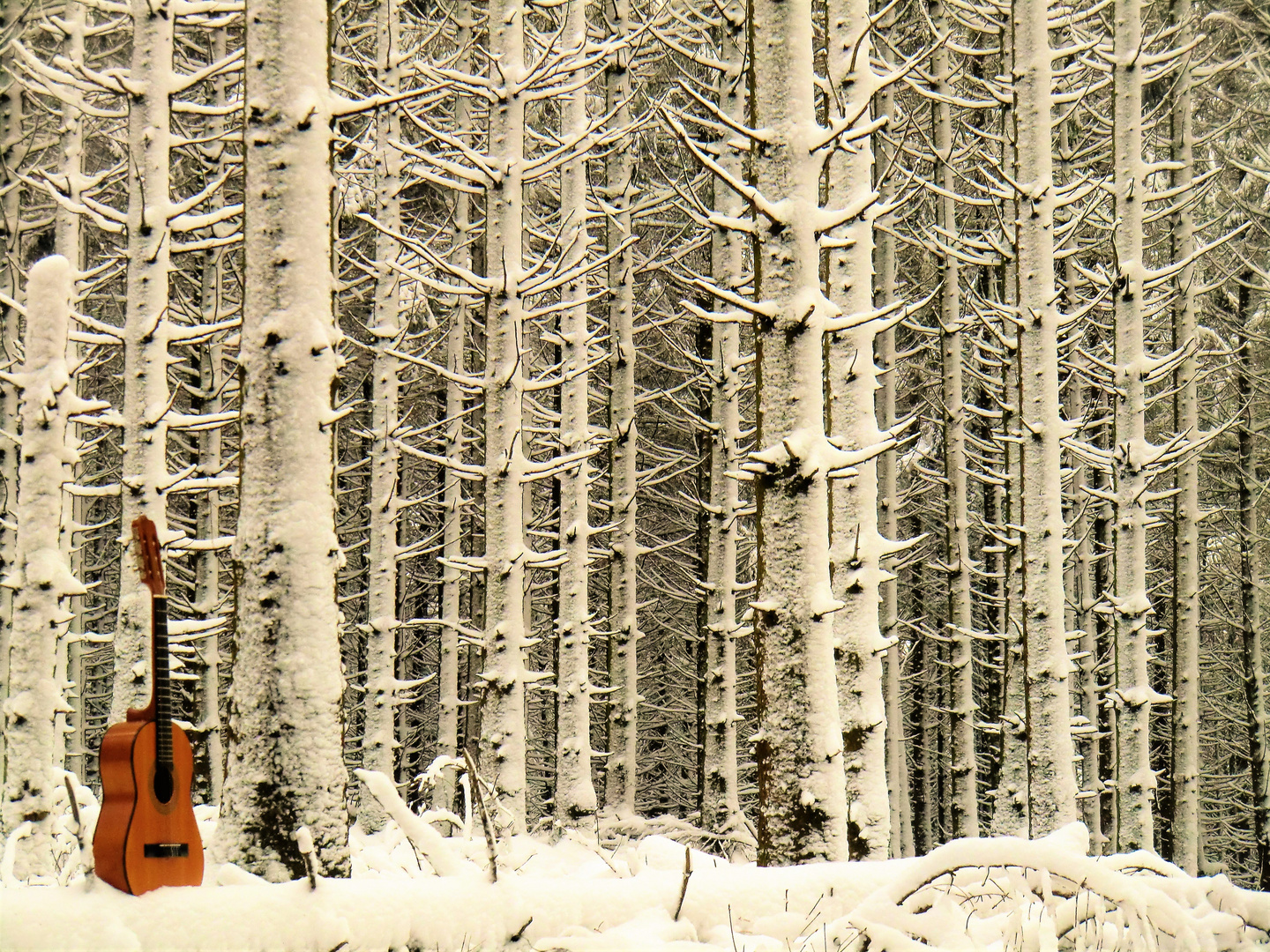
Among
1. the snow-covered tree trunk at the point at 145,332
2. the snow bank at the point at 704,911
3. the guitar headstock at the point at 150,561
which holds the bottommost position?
the snow bank at the point at 704,911

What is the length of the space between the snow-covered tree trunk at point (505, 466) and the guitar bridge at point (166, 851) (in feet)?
16.6

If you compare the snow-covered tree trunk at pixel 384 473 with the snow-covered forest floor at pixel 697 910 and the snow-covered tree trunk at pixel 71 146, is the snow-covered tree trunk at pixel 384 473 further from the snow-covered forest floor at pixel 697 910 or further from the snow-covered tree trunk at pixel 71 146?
the snow-covered forest floor at pixel 697 910

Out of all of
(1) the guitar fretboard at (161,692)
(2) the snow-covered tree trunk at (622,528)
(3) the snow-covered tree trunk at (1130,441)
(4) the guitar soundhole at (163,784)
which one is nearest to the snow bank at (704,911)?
(4) the guitar soundhole at (163,784)

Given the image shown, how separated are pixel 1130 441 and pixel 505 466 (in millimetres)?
5881

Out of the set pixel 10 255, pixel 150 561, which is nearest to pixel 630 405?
pixel 10 255

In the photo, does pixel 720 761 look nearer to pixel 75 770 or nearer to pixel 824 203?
pixel 824 203

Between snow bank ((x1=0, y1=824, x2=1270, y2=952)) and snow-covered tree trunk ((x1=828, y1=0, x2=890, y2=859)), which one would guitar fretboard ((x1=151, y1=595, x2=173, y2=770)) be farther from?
snow-covered tree trunk ((x1=828, y1=0, x2=890, y2=859))

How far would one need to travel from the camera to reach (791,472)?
15.7 feet

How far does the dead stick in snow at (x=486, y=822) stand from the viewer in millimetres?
2982

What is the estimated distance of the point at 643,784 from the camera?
775 inches

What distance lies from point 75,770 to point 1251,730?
1672cm

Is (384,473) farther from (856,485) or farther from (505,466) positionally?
(856,485)

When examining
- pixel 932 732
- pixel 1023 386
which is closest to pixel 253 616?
pixel 1023 386

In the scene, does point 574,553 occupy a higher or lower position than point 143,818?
higher
